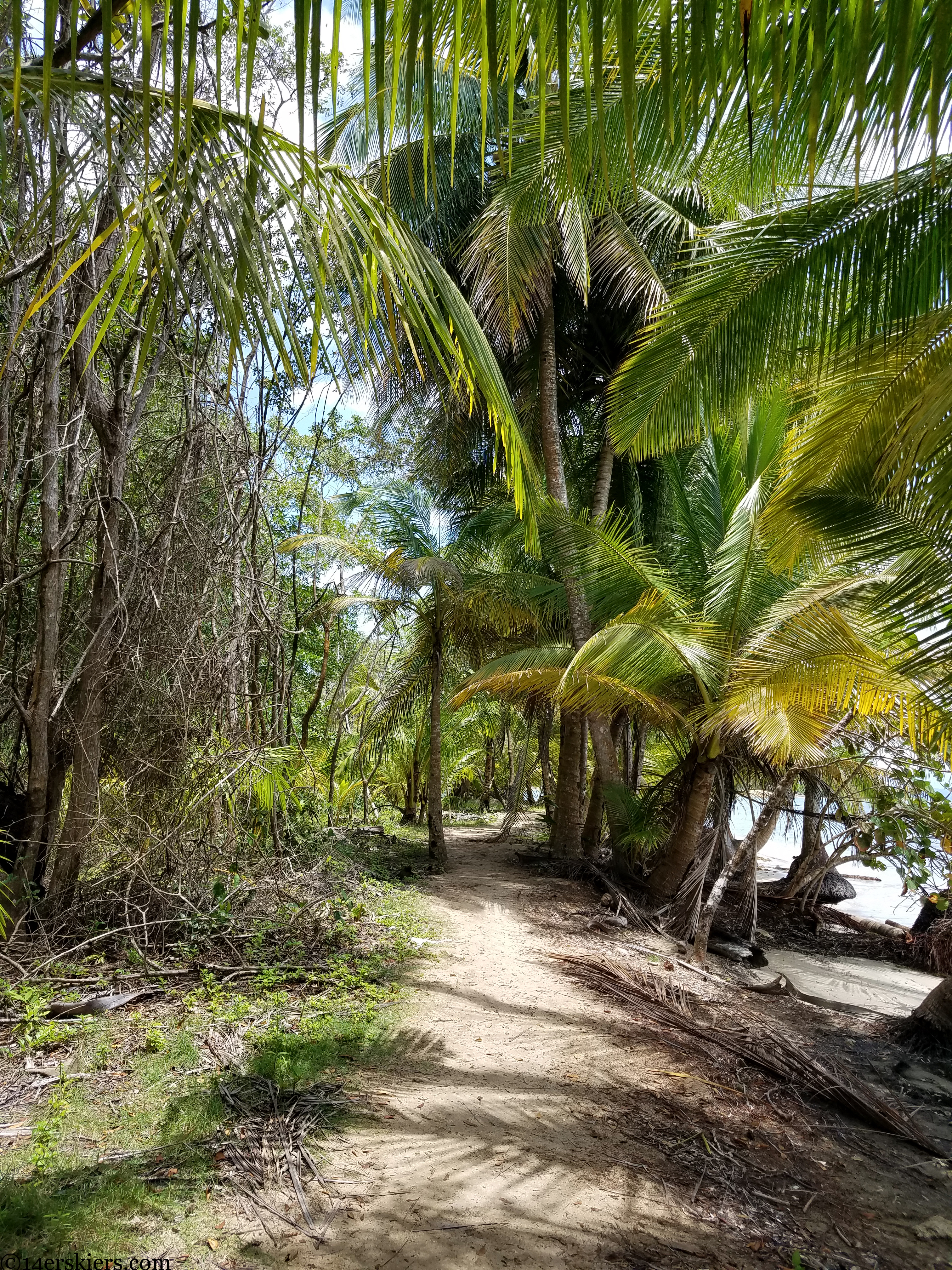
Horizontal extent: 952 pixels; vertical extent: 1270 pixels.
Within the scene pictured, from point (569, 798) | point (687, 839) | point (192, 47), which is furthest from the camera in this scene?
point (569, 798)

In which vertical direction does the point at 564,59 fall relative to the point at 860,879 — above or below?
above

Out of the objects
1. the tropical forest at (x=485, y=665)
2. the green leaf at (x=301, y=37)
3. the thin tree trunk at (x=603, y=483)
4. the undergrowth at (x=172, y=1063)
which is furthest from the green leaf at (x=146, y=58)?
the thin tree trunk at (x=603, y=483)

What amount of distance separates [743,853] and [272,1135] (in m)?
6.38

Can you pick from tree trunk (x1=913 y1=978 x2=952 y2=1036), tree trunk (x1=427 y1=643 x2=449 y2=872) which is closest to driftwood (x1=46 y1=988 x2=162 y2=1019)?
tree trunk (x1=913 y1=978 x2=952 y2=1036)

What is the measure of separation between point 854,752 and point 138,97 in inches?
314

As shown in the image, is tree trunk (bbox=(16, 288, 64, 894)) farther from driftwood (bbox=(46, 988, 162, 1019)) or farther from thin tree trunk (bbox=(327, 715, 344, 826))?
thin tree trunk (bbox=(327, 715, 344, 826))

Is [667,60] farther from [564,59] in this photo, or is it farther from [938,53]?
[938,53]

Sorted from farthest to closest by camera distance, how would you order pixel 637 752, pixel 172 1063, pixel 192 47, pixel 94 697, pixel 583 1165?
1. pixel 637 752
2. pixel 94 697
3. pixel 172 1063
4. pixel 583 1165
5. pixel 192 47

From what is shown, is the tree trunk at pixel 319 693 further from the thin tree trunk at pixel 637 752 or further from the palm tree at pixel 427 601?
the thin tree trunk at pixel 637 752

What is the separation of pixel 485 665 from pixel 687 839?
127 inches

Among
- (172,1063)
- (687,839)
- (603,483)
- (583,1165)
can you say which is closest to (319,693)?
(687,839)

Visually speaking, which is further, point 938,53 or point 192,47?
point 938,53

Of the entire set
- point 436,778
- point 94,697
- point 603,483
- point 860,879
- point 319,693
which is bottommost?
point 860,879

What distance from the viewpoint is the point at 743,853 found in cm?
814
